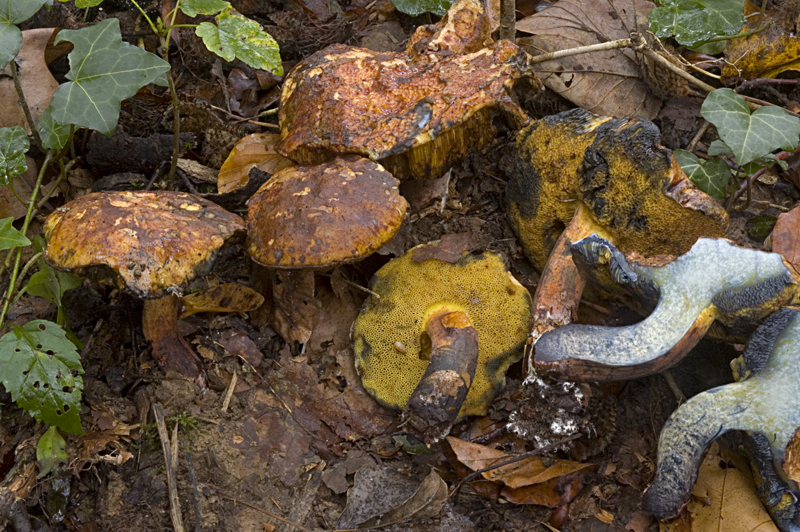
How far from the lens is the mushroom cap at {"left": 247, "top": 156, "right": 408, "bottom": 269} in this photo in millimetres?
2291

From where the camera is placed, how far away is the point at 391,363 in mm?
2697

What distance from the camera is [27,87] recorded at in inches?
118

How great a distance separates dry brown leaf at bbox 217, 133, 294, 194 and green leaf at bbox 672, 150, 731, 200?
193cm

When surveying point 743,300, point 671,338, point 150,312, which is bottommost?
point 150,312

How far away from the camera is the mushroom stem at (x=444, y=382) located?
2.35 metres

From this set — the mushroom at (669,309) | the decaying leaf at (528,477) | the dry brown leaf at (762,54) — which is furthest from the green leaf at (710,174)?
the decaying leaf at (528,477)

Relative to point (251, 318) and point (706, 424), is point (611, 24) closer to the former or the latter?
point (706, 424)

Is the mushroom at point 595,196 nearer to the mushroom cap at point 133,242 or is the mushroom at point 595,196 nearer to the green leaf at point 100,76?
the mushroom cap at point 133,242

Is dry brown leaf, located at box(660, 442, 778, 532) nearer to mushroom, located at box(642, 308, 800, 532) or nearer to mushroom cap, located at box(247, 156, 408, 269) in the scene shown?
mushroom, located at box(642, 308, 800, 532)

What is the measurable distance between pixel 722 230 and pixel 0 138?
2940 millimetres

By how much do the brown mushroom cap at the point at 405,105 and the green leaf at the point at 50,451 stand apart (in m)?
1.47

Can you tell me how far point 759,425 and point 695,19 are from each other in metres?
2.05

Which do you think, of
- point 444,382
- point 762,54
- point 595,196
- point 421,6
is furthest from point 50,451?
point 762,54

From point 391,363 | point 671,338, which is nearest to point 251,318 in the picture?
point 391,363
